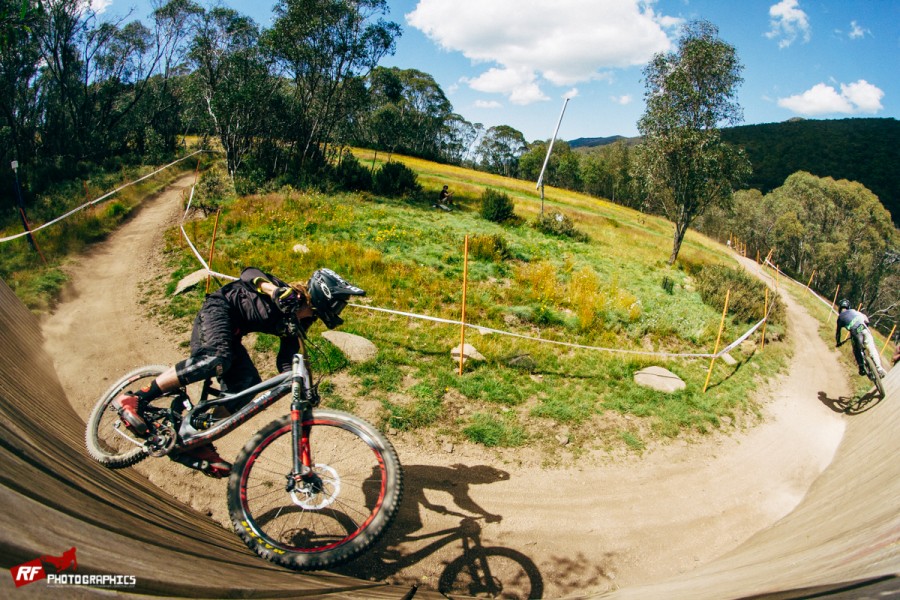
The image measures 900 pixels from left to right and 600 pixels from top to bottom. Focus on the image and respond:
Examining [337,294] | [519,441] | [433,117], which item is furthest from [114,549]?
[433,117]

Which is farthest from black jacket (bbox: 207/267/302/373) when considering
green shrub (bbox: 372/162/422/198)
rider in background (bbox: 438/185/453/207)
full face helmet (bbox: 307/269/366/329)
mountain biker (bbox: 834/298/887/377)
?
rider in background (bbox: 438/185/453/207)

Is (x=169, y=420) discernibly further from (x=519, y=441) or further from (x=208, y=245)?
(x=208, y=245)

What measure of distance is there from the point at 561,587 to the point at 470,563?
3.08ft

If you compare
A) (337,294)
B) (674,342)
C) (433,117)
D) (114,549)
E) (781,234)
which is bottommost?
(674,342)

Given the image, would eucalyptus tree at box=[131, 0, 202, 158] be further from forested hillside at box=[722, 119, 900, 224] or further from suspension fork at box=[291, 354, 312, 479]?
forested hillside at box=[722, 119, 900, 224]

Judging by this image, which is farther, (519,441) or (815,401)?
(815,401)

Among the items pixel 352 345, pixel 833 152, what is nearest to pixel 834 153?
pixel 833 152

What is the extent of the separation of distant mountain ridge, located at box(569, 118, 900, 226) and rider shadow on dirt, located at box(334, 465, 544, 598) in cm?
13668

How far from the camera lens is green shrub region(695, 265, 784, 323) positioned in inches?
624

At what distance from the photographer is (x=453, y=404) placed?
755 cm

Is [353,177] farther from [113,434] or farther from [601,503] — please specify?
[601,503]

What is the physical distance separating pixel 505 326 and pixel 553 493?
5610 millimetres

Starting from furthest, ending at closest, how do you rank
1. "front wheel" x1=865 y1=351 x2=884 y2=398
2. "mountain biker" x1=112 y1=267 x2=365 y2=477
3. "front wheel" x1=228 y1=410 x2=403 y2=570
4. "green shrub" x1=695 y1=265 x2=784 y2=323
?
"green shrub" x1=695 y1=265 x2=784 y2=323
"front wheel" x1=865 y1=351 x2=884 y2=398
"mountain biker" x1=112 y1=267 x2=365 y2=477
"front wheel" x1=228 y1=410 x2=403 y2=570

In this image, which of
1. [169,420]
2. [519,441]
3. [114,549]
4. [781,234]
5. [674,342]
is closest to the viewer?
[114,549]
